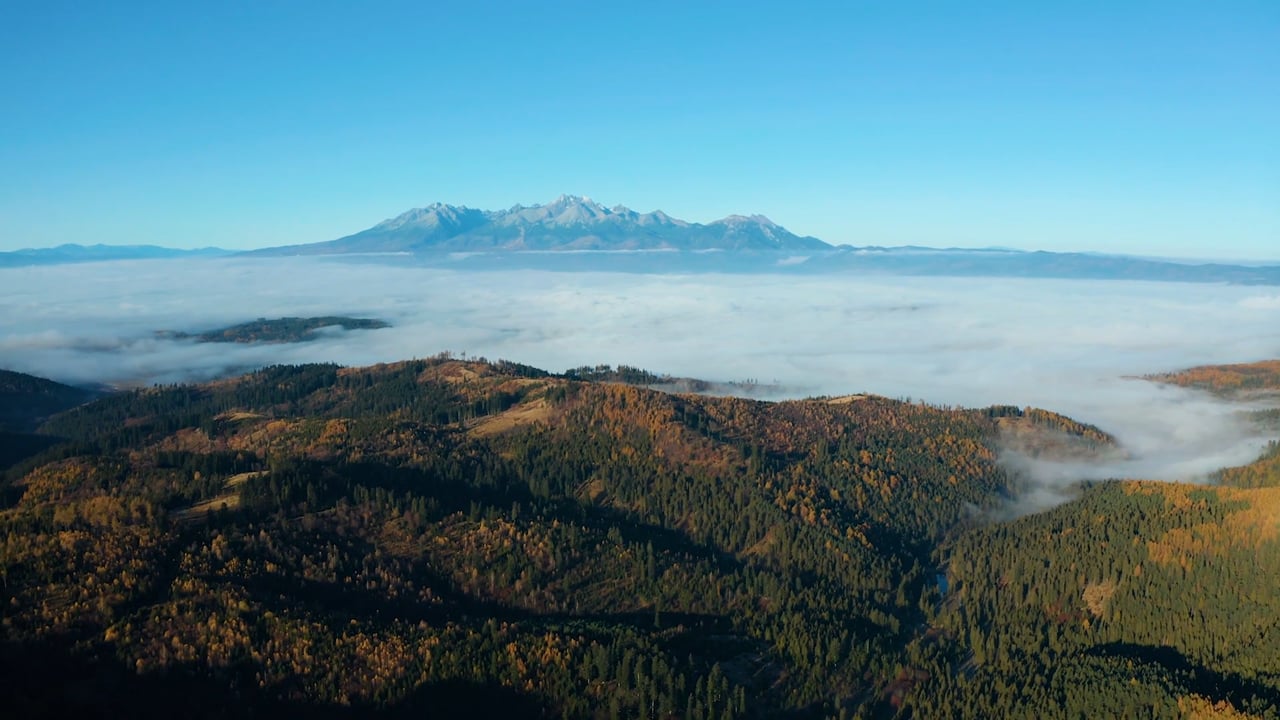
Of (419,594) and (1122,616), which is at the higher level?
(419,594)

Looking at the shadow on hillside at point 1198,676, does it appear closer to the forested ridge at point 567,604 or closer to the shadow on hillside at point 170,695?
the forested ridge at point 567,604

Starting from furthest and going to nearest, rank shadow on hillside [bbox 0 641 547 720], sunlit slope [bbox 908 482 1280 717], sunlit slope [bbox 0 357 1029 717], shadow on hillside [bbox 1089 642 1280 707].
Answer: sunlit slope [bbox 908 482 1280 717] < shadow on hillside [bbox 1089 642 1280 707] < sunlit slope [bbox 0 357 1029 717] < shadow on hillside [bbox 0 641 547 720]

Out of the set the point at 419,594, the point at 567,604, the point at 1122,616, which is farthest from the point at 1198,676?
the point at 419,594

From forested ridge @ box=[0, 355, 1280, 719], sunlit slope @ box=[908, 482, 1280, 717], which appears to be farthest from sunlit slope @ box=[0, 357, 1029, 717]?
sunlit slope @ box=[908, 482, 1280, 717]

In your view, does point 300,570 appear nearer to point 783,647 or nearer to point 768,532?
point 783,647

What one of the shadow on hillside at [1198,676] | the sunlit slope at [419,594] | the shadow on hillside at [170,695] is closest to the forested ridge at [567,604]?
the shadow on hillside at [170,695]

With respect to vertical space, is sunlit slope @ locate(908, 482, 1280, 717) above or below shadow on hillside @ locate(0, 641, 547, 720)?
below

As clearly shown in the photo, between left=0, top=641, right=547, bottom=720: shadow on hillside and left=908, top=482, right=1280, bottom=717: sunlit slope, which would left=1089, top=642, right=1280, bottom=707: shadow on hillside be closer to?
left=908, top=482, right=1280, bottom=717: sunlit slope

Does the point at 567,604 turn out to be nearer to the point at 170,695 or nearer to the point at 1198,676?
the point at 170,695

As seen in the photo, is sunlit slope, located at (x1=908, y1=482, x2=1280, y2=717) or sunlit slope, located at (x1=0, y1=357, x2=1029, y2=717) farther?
sunlit slope, located at (x1=908, y1=482, x2=1280, y2=717)
